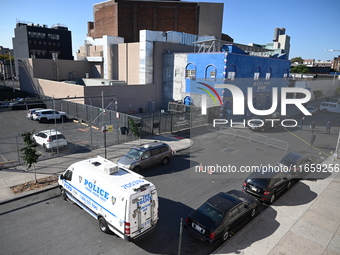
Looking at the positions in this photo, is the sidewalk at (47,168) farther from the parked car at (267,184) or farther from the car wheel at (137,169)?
the parked car at (267,184)

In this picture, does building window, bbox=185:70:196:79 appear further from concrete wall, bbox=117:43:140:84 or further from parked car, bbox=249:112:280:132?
parked car, bbox=249:112:280:132

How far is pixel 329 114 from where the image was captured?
40.7 meters

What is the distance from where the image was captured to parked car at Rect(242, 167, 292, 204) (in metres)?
12.7

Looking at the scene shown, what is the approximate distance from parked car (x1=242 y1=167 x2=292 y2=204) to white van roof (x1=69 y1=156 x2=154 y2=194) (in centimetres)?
635

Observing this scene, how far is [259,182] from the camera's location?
13.1 metres

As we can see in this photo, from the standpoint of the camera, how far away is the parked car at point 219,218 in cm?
944

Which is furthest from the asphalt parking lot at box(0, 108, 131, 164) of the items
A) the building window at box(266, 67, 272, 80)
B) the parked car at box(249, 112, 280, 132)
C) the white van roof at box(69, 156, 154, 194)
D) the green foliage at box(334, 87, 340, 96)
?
the green foliage at box(334, 87, 340, 96)

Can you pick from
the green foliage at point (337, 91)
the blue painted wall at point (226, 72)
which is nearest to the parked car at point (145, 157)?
the blue painted wall at point (226, 72)

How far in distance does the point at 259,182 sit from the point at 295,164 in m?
4.24

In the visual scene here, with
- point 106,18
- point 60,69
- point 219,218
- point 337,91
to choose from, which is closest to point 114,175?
point 219,218

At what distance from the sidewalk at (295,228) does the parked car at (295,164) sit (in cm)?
145

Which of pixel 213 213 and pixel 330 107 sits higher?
pixel 330 107

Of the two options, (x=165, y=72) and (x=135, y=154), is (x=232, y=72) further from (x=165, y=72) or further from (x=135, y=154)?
(x=135, y=154)

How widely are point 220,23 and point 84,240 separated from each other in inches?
2093
